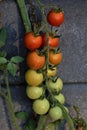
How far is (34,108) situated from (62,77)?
0.71ft

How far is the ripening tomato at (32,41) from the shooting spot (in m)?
1.74

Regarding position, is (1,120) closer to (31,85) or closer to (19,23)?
(31,85)

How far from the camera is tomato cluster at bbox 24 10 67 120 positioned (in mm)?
1757

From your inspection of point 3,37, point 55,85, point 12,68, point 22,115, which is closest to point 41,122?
point 22,115

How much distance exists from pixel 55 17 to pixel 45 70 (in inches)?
9.3

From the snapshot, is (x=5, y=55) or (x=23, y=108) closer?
(x=5, y=55)

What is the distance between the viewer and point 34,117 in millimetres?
1985

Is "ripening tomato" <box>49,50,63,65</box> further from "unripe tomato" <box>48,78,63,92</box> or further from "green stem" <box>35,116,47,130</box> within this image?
"green stem" <box>35,116,47,130</box>

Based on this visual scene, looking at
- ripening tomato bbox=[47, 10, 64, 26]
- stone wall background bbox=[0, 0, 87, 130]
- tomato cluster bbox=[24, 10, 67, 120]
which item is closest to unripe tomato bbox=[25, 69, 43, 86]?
tomato cluster bbox=[24, 10, 67, 120]

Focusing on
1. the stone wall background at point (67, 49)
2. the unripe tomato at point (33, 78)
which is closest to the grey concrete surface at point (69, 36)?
the stone wall background at point (67, 49)

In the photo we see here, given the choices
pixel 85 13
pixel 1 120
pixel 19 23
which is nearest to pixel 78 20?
pixel 85 13

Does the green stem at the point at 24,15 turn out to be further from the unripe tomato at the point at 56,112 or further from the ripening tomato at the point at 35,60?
the unripe tomato at the point at 56,112

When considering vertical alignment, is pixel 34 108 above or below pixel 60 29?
below

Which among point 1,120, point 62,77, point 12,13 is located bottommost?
point 1,120
